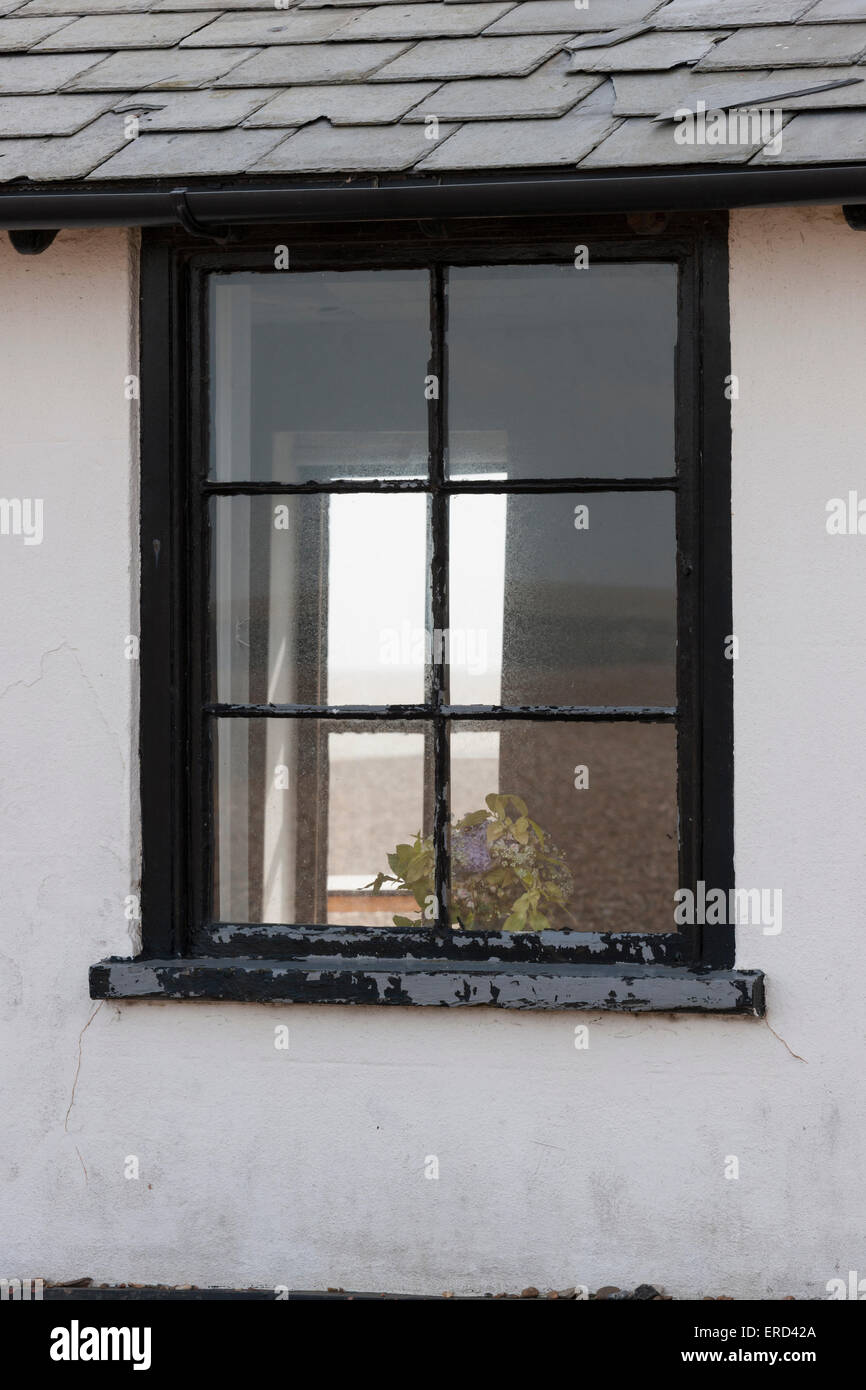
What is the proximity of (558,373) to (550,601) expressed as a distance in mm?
614

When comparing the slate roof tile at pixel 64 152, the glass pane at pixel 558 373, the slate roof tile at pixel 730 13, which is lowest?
the glass pane at pixel 558 373

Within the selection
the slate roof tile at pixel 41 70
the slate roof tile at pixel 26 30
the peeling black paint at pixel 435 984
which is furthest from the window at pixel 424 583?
the slate roof tile at pixel 26 30

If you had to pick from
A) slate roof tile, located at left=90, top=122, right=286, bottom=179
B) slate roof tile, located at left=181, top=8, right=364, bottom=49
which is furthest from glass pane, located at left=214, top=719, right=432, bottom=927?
slate roof tile, located at left=181, top=8, right=364, bottom=49

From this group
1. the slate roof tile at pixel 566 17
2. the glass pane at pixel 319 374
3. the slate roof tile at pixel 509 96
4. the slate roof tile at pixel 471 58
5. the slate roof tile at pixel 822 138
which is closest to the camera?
the slate roof tile at pixel 822 138

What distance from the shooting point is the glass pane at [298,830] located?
142 inches

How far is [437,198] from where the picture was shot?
10.2 feet

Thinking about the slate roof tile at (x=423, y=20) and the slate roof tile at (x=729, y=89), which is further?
the slate roof tile at (x=423, y=20)

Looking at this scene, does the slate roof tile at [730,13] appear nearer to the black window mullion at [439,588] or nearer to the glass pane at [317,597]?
the black window mullion at [439,588]

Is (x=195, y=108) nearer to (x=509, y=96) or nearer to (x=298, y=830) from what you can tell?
(x=509, y=96)

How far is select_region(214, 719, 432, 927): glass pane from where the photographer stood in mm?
3609

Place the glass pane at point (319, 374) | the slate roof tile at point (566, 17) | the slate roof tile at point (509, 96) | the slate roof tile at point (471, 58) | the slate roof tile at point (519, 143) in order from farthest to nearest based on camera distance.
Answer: the glass pane at point (319, 374), the slate roof tile at point (566, 17), the slate roof tile at point (471, 58), the slate roof tile at point (509, 96), the slate roof tile at point (519, 143)

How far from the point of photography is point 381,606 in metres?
3.64
